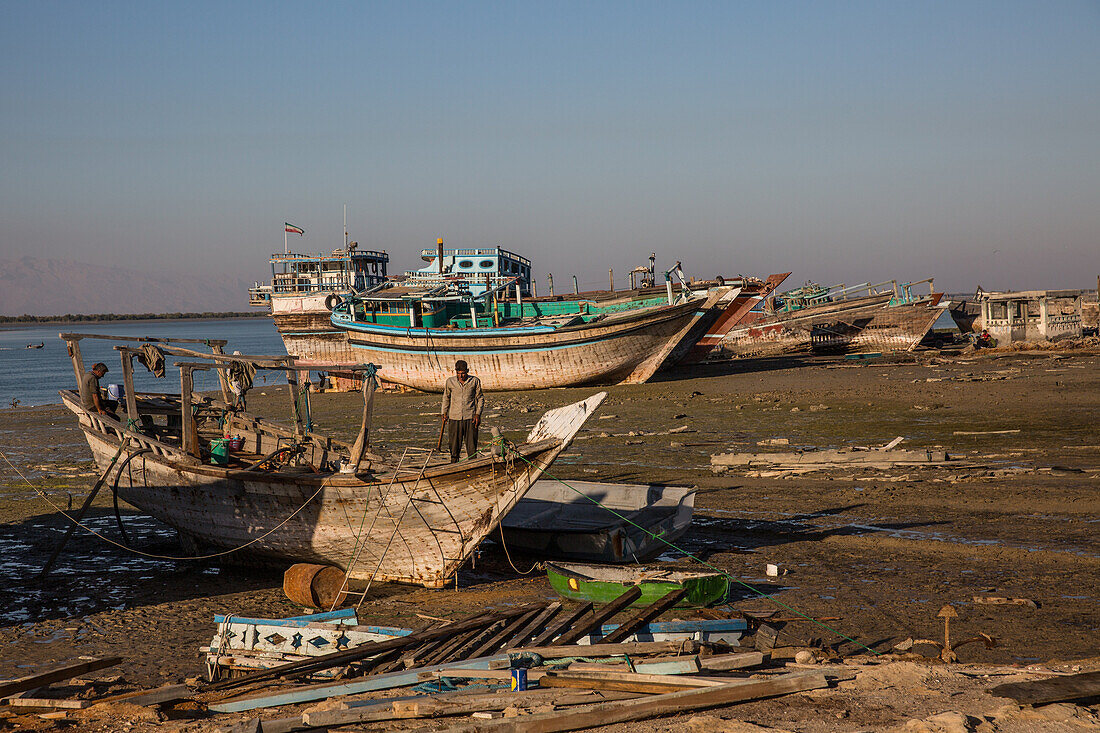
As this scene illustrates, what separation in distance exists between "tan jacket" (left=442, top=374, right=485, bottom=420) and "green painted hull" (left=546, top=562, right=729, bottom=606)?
8.50ft

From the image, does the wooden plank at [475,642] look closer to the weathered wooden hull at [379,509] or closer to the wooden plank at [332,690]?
the wooden plank at [332,690]

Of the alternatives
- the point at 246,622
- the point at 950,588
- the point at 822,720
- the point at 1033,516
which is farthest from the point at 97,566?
the point at 1033,516

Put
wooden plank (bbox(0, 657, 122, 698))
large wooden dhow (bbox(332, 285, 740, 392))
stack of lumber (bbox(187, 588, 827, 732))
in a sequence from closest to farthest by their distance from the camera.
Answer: stack of lumber (bbox(187, 588, 827, 732)) → wooden plank (bbox(0, 657, 122, 698)) → large wooden dhow (bbox(332, 285, 740, 392))

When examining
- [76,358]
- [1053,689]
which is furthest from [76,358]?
[1053,689]

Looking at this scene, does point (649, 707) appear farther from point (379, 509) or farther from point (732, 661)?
point (379, 509)

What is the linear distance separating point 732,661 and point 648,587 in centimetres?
185

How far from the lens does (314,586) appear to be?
29.3ft

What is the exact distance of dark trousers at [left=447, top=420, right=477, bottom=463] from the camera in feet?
33.2

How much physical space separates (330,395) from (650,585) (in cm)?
2804

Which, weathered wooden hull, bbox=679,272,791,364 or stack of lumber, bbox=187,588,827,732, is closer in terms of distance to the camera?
stack of lumber, bbox=187,588,827,732

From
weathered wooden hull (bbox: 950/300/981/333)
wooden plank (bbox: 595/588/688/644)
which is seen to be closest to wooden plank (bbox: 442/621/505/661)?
wooden plank (bbox: 595/588/688/644)

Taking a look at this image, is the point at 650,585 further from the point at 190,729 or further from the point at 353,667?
the point at 190,729

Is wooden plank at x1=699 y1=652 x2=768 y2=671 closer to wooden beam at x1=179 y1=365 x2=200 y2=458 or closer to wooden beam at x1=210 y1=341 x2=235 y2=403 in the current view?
wooden beam at x1=179 y1=365 x2=200 y2=458

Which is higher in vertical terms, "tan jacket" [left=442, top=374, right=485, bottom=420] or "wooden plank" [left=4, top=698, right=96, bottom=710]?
"tan jacket" [left=442, top=374, right=485, bottom=420]
